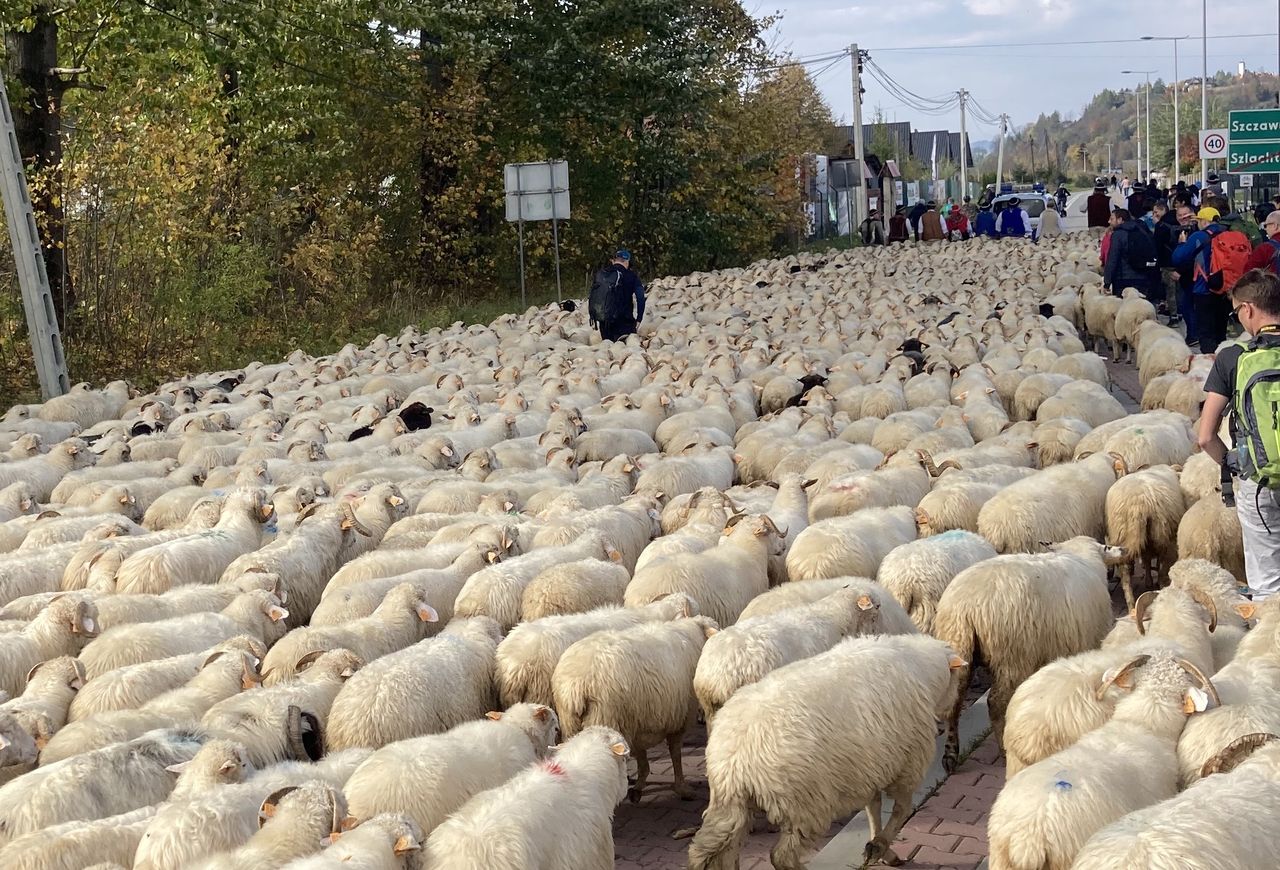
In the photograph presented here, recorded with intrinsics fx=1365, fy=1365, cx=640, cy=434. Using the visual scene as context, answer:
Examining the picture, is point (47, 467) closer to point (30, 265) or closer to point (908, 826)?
point (30, 265)

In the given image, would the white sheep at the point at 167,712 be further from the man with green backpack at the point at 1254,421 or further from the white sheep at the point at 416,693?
the man with green backpack at the point at 1254,421

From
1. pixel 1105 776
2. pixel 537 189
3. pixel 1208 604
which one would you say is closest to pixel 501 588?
pixel 1208 604

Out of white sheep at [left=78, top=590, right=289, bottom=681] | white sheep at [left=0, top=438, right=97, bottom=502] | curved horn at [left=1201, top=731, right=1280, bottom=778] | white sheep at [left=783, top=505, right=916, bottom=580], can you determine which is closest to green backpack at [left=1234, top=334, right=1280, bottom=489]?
curved horn at [left=1201, top=731, right=1280, bottom=778]

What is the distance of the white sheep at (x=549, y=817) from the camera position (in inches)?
173

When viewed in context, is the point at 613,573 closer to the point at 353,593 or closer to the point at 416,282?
the point at 353,593

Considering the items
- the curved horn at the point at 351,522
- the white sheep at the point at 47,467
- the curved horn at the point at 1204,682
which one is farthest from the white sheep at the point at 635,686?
the white sheep at the point at 47,467

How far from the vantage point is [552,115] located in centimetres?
3497

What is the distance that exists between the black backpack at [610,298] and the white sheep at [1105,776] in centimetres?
1506

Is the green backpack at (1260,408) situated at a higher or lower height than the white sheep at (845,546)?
higher

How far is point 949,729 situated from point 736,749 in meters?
1.52

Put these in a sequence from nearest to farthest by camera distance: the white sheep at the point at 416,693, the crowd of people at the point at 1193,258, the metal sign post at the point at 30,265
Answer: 1. the white sheep at the point at 416,693
2. the crowd of people at the point at 1193,258
3. the metal sign post at the point at 30,265

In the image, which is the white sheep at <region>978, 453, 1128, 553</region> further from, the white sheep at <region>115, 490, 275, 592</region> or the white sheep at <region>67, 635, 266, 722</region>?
the white sheep at <region>115, 490, 275, 592</region>

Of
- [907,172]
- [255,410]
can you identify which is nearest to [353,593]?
[255,410]

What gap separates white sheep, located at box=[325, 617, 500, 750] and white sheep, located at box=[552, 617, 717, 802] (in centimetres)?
42
